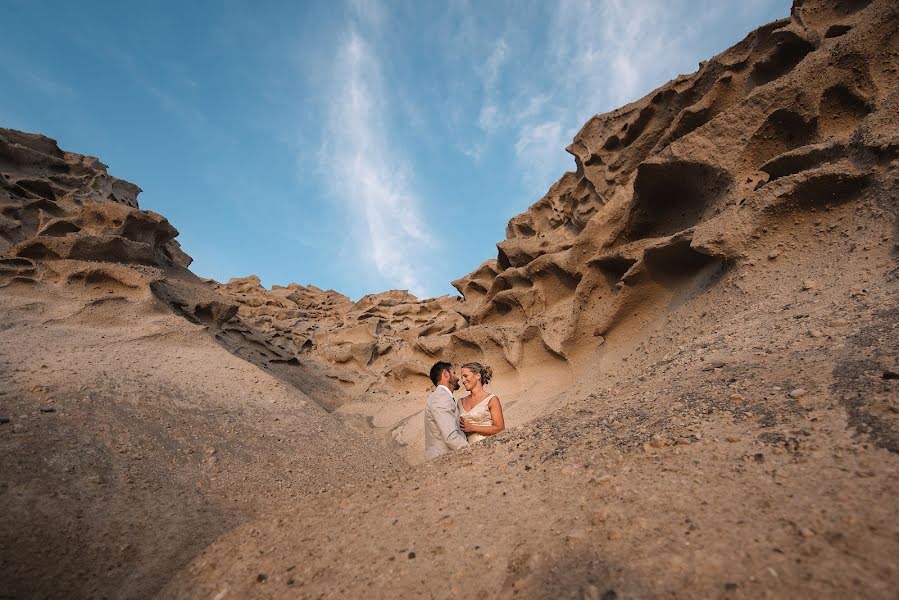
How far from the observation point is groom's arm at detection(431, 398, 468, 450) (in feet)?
12.6

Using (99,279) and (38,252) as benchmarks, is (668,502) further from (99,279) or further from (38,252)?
(38,252)

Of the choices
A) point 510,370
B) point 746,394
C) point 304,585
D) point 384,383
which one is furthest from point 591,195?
point 304,585

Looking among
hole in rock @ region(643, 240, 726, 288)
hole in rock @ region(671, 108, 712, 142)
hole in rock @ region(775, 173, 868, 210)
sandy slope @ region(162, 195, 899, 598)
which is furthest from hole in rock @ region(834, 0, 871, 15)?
sandy slope @ region(162, 195, 899, 598)

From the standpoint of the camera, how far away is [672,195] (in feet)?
19.1

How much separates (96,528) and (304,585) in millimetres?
1840

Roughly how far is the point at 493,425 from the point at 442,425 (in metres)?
0.44

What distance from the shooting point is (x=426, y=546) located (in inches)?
75.6

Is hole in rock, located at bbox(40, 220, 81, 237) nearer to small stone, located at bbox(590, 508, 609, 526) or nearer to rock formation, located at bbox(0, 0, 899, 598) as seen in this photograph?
rock formation, located at bbox(0, 0, 899, 598)

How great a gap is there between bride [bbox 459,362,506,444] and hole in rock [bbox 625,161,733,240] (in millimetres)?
3413

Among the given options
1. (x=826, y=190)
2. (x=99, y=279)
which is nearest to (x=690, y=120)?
(x=826, y=190)

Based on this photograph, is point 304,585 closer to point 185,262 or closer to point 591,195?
point 591,195

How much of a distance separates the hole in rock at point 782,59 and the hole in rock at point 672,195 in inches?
68.2

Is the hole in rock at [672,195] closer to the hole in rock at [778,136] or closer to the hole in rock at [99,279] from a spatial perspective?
the hole in rock at [778,136]

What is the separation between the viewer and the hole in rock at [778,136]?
188 inches
